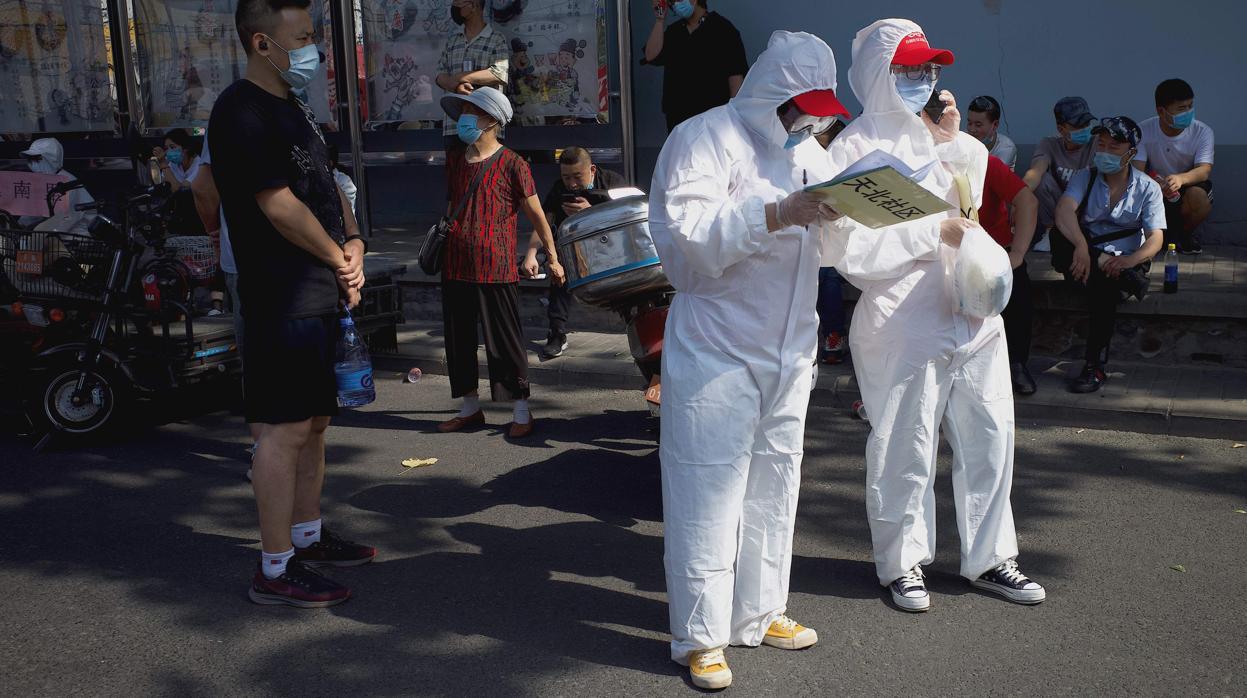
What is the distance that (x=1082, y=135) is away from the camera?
294 inches

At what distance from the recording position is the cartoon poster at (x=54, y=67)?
1179 cm

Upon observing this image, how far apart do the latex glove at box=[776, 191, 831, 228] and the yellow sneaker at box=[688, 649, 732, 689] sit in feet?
4.35

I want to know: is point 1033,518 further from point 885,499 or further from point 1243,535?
point 885,499

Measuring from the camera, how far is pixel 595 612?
158 inches

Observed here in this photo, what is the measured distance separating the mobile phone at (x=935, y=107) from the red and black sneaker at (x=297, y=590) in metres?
2.73

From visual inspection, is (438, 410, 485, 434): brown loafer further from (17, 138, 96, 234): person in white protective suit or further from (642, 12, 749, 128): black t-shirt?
(642, 12, 749, 128): black t-shirt

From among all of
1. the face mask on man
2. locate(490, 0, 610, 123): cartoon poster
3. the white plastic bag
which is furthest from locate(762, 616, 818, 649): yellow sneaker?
the face mask on man

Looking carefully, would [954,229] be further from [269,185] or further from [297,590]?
[297,590]

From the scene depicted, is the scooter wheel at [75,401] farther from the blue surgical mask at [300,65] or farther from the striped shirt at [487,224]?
the blue surgical mask at [300,65]

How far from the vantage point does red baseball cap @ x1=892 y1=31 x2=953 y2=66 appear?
3.82m

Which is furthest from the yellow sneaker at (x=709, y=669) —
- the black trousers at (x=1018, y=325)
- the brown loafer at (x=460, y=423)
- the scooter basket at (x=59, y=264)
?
the scooter basket at (x=59, y=264)

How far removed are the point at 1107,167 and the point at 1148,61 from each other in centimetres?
264

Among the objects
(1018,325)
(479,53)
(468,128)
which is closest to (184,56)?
(479,53)

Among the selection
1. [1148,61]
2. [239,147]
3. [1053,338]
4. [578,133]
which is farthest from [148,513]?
[1148,61]
